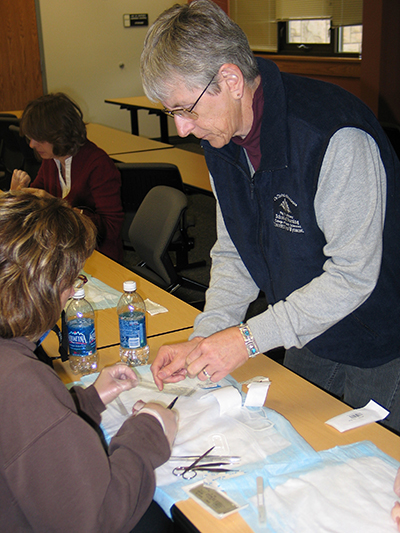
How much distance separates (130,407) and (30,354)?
1.18 ft

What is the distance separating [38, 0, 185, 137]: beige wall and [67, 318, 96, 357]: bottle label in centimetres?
722

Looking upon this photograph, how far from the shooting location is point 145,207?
9.12 ft

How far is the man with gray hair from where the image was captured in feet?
3.68

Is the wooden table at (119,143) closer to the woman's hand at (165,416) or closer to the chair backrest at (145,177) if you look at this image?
the chair backrest at (145,177)

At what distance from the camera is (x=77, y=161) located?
288 cm

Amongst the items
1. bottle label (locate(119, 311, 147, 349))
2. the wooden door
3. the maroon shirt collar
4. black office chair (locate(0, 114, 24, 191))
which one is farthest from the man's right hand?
the wooden door

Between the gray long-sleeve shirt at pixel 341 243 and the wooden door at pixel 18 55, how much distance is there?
747cm

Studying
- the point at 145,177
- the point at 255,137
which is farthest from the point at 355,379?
the point at 145,177

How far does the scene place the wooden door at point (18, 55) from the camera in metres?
7.38

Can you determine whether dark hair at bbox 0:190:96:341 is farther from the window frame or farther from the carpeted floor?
the window frame

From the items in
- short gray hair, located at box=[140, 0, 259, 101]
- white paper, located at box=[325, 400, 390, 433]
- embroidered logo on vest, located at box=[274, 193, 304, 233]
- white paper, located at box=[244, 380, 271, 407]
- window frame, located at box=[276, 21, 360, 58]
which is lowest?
white paper, located at box=[325, 400, 390, 433]

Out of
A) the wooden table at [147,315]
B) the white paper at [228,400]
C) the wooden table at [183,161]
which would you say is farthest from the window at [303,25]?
the white paper at [228,400]

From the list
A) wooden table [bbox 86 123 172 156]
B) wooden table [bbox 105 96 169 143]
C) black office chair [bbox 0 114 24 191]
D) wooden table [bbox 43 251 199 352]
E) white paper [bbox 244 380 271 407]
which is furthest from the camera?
wooden table [bbox 105 96 169 143]

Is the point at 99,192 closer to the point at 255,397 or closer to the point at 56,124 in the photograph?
the point at 56,124
